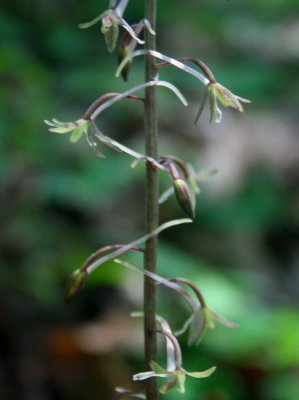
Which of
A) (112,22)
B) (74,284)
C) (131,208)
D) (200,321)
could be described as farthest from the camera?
(131,208)

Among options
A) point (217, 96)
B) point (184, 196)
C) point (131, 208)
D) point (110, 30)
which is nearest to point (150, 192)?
point (184, 196)

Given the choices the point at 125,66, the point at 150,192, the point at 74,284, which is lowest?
the point at 74,284

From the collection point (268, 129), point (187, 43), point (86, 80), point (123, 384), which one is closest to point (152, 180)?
point (123, 384)

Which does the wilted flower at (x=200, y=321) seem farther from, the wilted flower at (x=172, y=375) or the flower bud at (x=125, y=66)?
the flower bud at (x=125, y=66)

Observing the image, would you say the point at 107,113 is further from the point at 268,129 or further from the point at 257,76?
the point at 268,129

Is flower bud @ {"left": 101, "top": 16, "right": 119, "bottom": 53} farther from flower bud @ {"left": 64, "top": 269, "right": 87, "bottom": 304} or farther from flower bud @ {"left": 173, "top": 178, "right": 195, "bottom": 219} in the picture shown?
flower bud @ {"left": 64, "top": 269, "right": 87, "bottom": 304}

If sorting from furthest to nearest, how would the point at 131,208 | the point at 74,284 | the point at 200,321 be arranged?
the point at 131,208
the point at 200,321
the point at 74,284

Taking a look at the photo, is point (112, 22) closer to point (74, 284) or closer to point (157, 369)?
point (74, 284)
